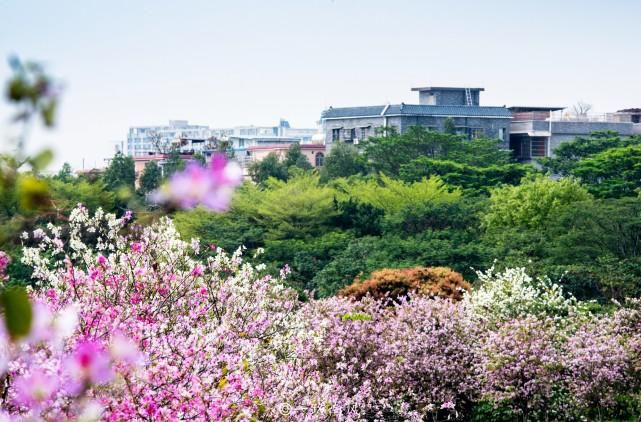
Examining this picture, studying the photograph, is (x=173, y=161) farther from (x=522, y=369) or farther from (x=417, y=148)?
(x=522, y=369)

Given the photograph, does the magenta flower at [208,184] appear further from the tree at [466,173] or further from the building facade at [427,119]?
the building facade at [427,119]

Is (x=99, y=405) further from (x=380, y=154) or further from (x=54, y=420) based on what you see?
(x=380, y=154)

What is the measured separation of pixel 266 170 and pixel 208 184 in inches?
1683

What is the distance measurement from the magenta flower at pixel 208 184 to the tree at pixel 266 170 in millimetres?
42233

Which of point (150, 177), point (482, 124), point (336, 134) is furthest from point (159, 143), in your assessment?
point (482, 124)

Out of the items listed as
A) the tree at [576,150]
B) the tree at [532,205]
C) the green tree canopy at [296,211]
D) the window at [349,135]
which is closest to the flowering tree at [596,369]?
the tree at [532,205]

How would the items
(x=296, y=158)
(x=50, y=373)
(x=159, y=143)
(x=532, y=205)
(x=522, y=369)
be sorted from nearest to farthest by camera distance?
1. (x=50, y=373)
2. (x=522, y=369)
3. (x=532, y=205)
4. (x=296, y=158)
5. (x=159, y=143)

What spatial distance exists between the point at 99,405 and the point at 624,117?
52.7 meters

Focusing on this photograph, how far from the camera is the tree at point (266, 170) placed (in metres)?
44.1

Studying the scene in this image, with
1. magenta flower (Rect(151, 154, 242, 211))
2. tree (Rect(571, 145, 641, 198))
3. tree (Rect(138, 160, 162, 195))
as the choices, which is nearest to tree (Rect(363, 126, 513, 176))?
tree (Rect(571, 145, 641, 198))

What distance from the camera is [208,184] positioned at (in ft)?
5.10

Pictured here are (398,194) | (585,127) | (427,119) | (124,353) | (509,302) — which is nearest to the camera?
(124,353)

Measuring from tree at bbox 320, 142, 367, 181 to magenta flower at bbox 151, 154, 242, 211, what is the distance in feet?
136

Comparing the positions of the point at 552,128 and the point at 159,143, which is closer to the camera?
the point at 552,128
